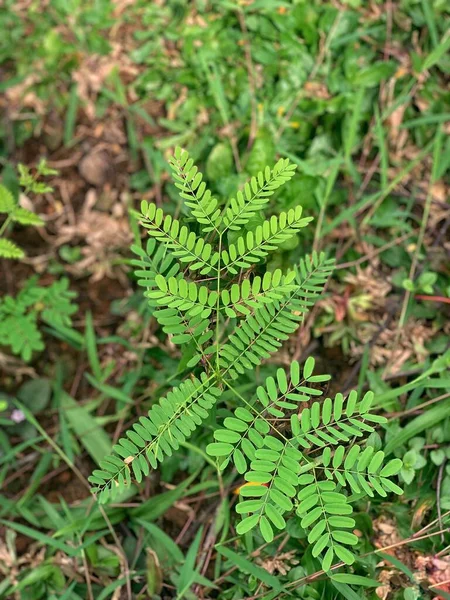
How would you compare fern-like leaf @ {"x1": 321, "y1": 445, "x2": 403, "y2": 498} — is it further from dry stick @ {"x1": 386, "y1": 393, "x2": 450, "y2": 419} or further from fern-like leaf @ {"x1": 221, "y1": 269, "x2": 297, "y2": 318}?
dry stick @ {"x1": 386, "y1": 393, "x2": 450, "y2": 419}

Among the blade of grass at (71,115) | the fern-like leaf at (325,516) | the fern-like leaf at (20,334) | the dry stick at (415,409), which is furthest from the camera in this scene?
the blade of grass at (71,115)

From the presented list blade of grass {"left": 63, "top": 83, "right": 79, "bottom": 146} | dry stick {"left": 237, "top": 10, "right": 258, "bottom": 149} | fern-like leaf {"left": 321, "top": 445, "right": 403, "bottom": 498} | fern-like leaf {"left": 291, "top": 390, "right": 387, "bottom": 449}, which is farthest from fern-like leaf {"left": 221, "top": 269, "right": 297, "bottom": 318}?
blade of grass {"left": 63, "top": 83, "right": 79, "bottom": 146}

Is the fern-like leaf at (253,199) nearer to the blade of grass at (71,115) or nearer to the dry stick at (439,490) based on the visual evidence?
the dry stick at (439,490)

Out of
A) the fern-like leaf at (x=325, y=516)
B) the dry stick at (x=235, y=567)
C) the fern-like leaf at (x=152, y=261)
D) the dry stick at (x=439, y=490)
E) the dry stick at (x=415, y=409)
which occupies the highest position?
the fern-like leaf at (x=152, y=261)

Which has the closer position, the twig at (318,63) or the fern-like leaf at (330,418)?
the fern-like leaf at (330,418)

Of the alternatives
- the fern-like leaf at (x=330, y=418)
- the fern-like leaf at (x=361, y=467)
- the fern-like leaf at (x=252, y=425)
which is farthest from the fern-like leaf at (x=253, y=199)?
the fern-like leaf at (x=361, y=467)
